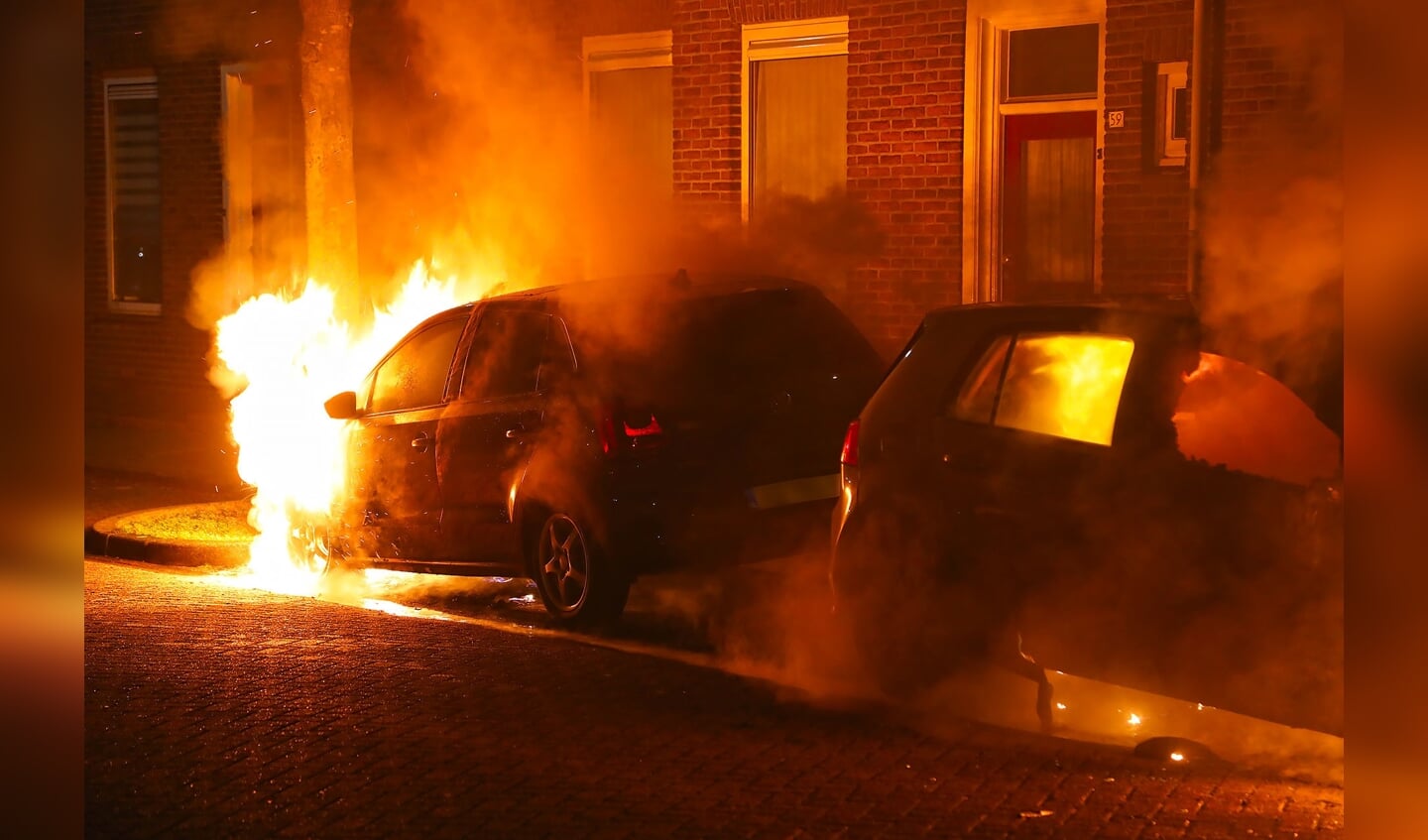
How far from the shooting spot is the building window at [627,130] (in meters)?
14.8

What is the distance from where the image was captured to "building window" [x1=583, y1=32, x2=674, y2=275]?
48.6 feet

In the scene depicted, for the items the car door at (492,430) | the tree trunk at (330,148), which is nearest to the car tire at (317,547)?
the car door at (492,430)

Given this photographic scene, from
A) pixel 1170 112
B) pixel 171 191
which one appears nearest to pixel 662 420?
pixel 1170 112

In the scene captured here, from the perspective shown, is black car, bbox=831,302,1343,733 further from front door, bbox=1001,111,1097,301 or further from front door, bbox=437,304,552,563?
front door, bbox=1001,111,1097,301

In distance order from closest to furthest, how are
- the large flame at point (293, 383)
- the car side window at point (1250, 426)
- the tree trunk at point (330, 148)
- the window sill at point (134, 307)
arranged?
the car side window at point (1250, 426)
the large flame at point (293, 383)
the tree trunk at point (330, 148)
the window sill at point (134, 307)

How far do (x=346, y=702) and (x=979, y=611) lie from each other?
2603 millimetres

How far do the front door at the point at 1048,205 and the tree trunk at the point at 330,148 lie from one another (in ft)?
15.9

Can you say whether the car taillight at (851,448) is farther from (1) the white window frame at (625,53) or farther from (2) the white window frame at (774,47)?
(1) the white window frame at (625,53)

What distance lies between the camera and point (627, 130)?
15227mm

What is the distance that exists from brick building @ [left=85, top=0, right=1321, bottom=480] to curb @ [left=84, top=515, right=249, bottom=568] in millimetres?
5239

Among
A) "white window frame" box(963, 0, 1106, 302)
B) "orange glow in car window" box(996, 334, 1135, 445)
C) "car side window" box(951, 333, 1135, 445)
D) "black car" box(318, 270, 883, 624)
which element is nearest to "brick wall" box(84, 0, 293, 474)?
"white window frame" box(963, 0, 1106, 302)

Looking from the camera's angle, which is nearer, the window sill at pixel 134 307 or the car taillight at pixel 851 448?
the car taillight at pixel 851 448

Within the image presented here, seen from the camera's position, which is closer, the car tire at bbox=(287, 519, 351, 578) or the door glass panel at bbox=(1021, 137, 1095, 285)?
the car tire at bbox=(287, 519, 351, 578)

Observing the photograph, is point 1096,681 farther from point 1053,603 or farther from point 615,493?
point 615,493
